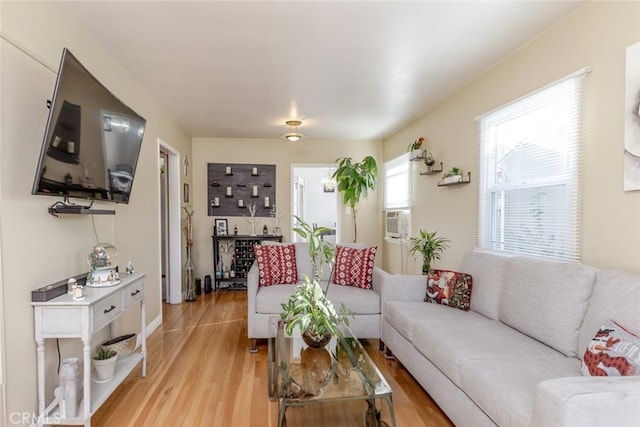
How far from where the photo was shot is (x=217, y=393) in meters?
2.24

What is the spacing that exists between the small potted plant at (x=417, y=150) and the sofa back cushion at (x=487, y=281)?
1.77 metres

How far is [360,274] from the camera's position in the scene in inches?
129

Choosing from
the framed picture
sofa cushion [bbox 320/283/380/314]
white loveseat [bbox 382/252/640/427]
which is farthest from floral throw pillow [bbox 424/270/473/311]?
the framed picture

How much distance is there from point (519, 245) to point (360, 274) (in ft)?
4.58

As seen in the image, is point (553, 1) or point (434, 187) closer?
point (553, 1)

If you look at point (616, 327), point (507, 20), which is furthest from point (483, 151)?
point (616, 327)

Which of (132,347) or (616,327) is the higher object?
(616,327)

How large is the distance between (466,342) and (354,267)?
5.00 ft

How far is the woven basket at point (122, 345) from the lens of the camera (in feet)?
7.50

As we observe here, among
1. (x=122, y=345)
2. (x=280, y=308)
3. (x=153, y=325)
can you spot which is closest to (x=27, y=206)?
(x=122, y=345)

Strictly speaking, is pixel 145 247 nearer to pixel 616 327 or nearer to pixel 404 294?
pixel 404 294

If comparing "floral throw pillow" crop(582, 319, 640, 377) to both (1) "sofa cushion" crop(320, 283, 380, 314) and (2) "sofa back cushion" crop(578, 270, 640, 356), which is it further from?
(1) "sofa cushion" crop(320, 283, 380, 314)

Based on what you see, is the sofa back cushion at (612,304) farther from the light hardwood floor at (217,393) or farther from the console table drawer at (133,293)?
the console table drawer at (133,293)

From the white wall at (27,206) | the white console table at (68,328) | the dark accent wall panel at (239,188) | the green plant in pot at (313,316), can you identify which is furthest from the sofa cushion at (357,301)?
the dark accent wall panel at (239,188)
